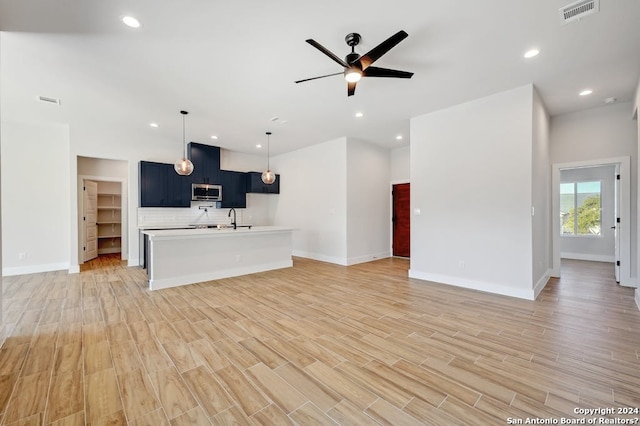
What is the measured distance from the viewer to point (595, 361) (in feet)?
7.37

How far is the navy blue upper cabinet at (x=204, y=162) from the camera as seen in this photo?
6.86m

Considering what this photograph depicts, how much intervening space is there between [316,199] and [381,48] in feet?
15.9

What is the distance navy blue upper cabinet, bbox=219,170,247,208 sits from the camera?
7.41 meters

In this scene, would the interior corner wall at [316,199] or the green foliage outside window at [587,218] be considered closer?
the interior corner wall at [316,199]

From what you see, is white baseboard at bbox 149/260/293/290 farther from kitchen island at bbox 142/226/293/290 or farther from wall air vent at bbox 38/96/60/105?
wall air vent at bbox 38/96/60/105

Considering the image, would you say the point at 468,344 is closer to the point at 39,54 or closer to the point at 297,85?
the point at 297,85

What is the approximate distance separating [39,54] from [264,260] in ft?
14.4

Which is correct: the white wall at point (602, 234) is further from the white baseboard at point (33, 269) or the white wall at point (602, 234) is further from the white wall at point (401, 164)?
the white baseboard at point (33, 269)

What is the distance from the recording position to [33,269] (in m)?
5.57

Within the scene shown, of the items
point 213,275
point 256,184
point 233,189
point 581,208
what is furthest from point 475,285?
point 233,189

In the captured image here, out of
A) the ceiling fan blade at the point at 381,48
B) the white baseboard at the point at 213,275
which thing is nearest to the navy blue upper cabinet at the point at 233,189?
the white baseboard at the point at 213,275

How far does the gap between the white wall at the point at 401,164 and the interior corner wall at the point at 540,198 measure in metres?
2.91

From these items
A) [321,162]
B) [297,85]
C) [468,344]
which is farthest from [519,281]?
[321,162]

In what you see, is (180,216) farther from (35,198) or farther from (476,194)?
(476,194)
